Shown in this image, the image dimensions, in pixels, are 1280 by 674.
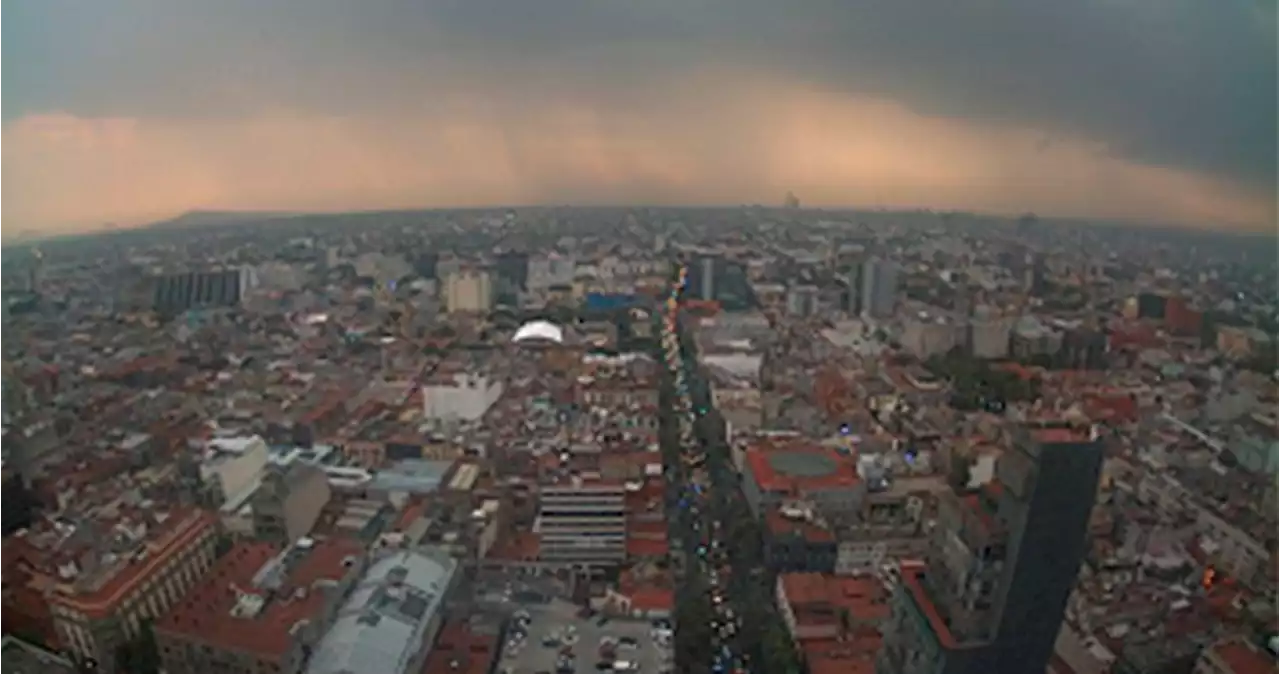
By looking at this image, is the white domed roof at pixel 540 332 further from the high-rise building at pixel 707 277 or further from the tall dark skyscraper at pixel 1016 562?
the tall dark skyscraper at pixel 1016 562

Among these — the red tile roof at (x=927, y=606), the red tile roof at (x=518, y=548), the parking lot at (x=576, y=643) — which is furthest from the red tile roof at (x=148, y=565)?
the red tile roof at (x=927, y=606)

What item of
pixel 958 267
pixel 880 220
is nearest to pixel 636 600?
pixel 880 220

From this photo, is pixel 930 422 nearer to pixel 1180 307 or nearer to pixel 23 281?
pixel 1180 307

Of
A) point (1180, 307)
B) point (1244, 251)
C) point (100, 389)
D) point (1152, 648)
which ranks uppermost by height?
point (1244, 251)

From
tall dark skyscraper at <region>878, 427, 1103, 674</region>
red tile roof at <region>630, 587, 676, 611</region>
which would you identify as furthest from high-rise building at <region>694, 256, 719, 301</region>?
tall dark skyscraper at <region>878, 427, 1103, 674</region>

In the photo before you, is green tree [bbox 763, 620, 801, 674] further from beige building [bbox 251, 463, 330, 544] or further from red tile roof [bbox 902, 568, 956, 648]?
beige building [bbox 251, 463, 330, 544]

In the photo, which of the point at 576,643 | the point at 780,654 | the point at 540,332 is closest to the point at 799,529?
the point at 780,654

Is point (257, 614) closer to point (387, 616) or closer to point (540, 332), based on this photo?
point (387, 616)
